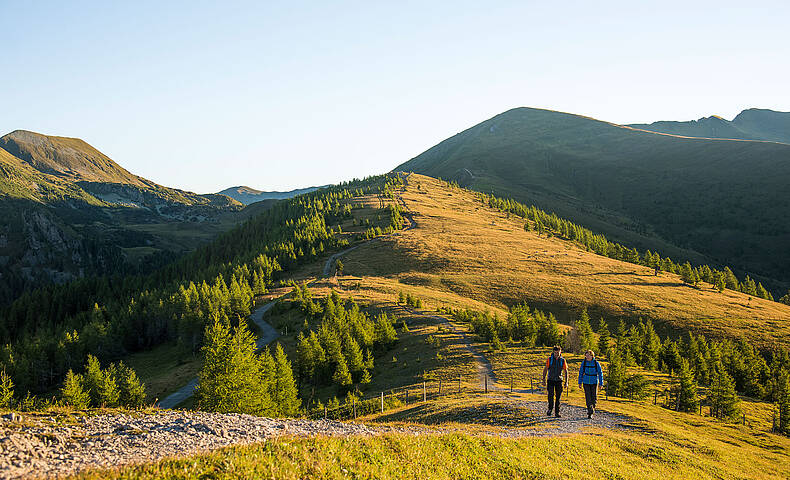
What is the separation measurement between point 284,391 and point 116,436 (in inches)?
1367

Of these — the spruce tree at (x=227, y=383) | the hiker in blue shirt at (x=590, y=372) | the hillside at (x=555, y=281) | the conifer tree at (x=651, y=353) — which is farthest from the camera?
the hillside at (x=555, y=281)

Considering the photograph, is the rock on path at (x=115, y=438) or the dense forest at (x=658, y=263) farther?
the dense forest at (x=658, y=263)

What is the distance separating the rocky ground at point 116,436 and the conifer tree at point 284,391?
91.2ft

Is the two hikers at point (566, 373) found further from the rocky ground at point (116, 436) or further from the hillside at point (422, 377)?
the rocky ground at point (116, 436)

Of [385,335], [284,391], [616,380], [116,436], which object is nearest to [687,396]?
[616,380]

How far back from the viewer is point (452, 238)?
152500 millimetres

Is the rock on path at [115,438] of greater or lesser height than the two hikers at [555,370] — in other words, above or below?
above

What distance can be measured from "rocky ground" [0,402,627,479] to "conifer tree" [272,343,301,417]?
91.2 ft

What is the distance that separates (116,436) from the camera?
13.5 m

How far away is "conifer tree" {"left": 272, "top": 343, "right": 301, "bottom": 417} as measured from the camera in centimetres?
4450

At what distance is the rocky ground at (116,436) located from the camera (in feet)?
36.0

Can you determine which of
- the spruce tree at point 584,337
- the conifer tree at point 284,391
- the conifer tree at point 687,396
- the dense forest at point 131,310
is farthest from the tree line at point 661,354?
the dense forest at point 131,310

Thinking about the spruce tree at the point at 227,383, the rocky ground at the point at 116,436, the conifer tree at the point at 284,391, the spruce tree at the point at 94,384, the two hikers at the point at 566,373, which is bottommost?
the spruce tree at the point at 94,384

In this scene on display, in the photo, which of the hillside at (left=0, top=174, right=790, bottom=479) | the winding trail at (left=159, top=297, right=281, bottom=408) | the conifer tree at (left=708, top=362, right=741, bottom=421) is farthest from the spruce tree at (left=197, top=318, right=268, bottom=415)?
the conifer tree at (left=708, top=362, right=741, bottom=421)
